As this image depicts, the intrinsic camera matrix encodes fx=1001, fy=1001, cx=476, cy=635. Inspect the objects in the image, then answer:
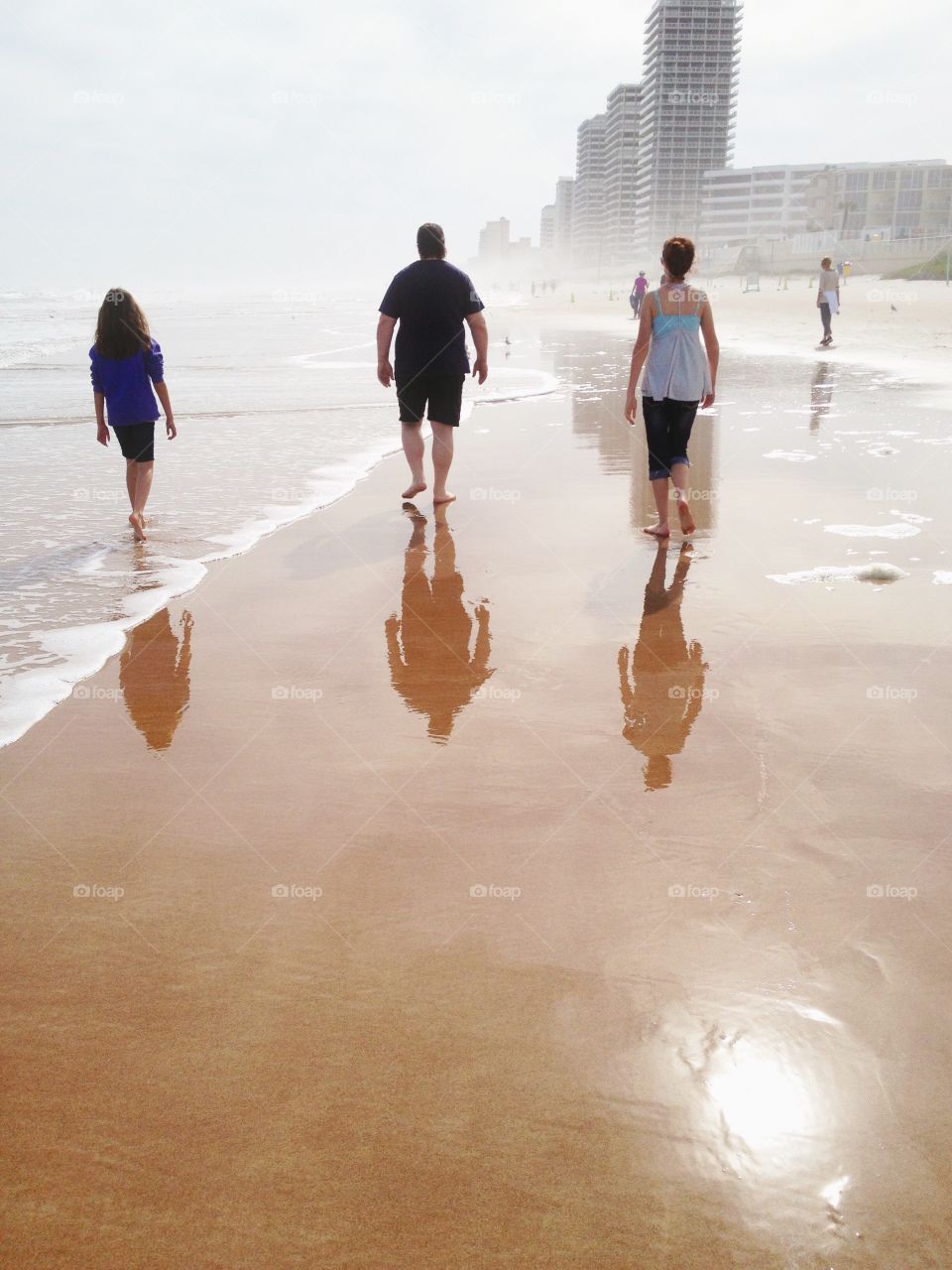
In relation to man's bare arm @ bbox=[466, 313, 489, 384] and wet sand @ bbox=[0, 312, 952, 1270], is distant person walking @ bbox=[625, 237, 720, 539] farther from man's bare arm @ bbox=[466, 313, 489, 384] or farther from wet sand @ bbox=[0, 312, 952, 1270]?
wet sand @ bbox=[0, 312, 952, 1270]

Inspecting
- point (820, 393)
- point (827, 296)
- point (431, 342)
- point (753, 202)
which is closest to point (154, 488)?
point (431, 342)

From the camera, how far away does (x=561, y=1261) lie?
1.63 metres

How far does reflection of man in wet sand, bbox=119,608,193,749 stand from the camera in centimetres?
372

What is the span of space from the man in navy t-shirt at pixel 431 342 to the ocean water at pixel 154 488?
1.01 meters

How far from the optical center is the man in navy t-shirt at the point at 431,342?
710 cm

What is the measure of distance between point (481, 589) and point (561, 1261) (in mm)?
3926

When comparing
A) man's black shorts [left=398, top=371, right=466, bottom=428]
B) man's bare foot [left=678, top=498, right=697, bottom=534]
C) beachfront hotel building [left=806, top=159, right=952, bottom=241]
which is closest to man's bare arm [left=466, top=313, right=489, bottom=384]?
man's black shorts [left=398, top=371, right=466, bottom=428]

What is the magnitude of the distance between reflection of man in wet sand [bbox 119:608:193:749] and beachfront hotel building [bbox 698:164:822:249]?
528ft

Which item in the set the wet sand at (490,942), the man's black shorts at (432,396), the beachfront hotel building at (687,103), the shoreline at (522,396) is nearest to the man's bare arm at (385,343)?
the man's black shorts at (432,396)

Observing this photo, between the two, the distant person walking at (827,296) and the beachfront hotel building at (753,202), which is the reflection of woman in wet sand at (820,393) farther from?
the beachfront hotel building at (753,202)

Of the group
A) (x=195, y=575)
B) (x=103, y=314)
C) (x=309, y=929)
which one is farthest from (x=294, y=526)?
(x=309, y=929)

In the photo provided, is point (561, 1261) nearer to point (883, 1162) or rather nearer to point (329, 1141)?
point (329, 1141)

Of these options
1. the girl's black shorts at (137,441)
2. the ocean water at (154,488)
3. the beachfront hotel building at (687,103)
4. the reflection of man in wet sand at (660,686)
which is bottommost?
the reflection of man in wet sand at (660,686)

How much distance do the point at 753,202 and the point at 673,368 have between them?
174 metres
